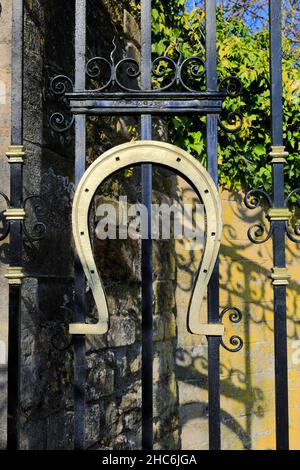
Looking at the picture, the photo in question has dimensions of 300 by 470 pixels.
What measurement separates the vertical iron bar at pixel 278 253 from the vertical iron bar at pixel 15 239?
86 centimetres

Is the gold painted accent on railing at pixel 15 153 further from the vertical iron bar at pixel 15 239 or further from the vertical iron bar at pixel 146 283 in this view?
the vertical iron bar at pixel 146 283

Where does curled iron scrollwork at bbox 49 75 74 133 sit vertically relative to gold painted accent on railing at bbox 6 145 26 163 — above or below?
above

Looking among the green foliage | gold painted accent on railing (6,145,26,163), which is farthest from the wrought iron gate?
the green foliage

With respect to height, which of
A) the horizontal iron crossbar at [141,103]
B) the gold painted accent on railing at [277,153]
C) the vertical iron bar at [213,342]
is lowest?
the vertical iron bar at [213,342]

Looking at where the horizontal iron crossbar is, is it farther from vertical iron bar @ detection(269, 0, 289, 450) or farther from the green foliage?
the green foliage

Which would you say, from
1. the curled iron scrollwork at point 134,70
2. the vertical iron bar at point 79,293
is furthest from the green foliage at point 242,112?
the vertical iron bar at point 79,293

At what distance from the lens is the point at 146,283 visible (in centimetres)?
189

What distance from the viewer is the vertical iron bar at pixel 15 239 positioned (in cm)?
190

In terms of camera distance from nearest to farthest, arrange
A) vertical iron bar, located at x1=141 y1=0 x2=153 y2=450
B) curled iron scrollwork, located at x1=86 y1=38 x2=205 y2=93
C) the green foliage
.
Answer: vertical iron bar, located at x1=141 y1=0 x2=153 y2=450 → curled iron scrollwork, located at x1=86 y1=38 x2=205 y2=93 → the green foliage

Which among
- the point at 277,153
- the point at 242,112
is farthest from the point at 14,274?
the point at 242,112

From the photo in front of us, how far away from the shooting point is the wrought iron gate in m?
1.90

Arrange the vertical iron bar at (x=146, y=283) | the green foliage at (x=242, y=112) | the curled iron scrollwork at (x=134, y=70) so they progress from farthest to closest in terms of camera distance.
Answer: the green foliage at (x=242, y=112) < the curled iron scrollwork at (x=134, y=70) < the vertical iron bar at (x=146, y=283)

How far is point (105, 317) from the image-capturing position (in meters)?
1.91

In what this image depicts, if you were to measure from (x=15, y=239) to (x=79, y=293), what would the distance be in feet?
0.94
